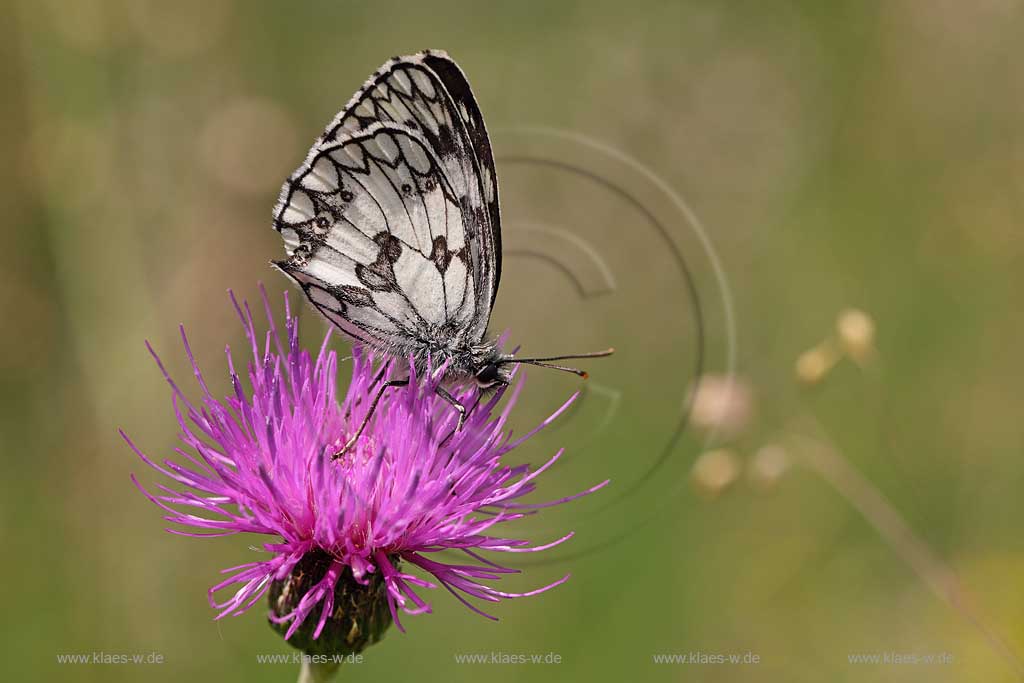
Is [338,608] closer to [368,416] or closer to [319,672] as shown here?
[319,672]

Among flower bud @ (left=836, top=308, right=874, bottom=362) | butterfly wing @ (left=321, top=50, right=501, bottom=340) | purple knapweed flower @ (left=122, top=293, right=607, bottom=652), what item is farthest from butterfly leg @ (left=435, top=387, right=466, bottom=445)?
flower bud @ (left=836, top=308, right=874, bottom=362)

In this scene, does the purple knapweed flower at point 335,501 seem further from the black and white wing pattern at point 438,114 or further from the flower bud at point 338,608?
the black and white wing pattern at point 438,114

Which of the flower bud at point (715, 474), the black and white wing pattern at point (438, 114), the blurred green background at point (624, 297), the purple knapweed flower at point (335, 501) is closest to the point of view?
the purple knapweed flower at point (335, 501)

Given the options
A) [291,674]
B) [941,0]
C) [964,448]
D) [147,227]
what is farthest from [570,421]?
[941,0]

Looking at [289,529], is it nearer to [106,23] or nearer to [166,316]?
[166,316]

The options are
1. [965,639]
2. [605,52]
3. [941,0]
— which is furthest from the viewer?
[605,52]

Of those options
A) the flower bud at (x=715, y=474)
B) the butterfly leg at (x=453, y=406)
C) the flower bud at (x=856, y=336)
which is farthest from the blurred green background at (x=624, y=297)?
the butterfly leg at (x=453, y=406)
